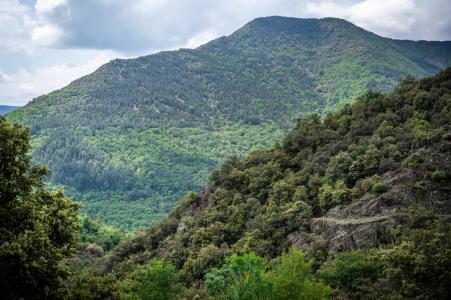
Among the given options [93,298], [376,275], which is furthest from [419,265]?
[93,298]

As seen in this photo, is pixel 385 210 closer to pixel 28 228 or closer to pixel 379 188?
pixel 379 188

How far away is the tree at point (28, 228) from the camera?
64.9ft

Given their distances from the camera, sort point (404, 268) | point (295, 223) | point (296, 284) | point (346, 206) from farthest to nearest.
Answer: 1. point (295, 223)
2. point (346, 206)
3. point (404, 268)
4. point (296, 284)

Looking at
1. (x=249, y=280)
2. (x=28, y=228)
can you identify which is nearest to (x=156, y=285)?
(x=249, y=280)

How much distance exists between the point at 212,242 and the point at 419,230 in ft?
77.5

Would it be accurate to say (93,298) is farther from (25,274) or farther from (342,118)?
(342,118)

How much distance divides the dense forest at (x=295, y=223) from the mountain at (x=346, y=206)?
12 centimetres

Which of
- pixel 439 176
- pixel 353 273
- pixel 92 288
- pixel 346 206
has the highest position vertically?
pixel 439 176

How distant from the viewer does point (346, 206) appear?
41.6 m

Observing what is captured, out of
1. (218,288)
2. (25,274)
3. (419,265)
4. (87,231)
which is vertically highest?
(25,274)

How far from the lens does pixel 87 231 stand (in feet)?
345

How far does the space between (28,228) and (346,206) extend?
28.1 m

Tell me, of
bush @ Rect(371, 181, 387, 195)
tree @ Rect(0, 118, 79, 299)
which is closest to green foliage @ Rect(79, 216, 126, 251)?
bush @ Rect(371, 181, 387, 195)

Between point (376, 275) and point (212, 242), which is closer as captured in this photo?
point (376, 275)
